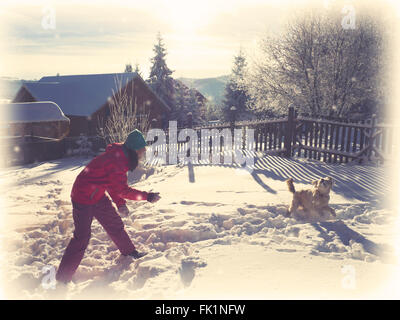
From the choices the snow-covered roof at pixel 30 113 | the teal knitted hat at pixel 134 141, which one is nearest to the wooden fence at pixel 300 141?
the snow-covered roof at pixel 30 113

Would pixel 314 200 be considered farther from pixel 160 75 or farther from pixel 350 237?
pixel 160 75

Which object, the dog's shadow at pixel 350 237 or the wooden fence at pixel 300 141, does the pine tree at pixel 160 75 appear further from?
the dog's shadow at pixel 350 237

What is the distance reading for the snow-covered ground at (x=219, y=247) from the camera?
9.84ft

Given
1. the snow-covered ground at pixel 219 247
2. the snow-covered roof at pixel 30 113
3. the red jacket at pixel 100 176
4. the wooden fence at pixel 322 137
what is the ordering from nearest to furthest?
the snow-covered ground at pixel 219 247 < the red jacket at pixel 100 176 < the snow-covered roof at pixel 30 113 < the wooden fence at pixel 322 137

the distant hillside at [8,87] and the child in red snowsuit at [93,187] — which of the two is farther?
the distant hillside at [8,87]

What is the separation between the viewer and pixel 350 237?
13.6 feet

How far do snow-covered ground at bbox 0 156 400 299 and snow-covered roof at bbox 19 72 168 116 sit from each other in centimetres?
1523

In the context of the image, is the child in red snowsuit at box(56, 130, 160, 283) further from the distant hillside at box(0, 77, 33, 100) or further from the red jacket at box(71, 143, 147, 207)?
the distant hillside at box(0, 77, 33, 100)

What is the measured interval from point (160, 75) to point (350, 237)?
2758 centimetres

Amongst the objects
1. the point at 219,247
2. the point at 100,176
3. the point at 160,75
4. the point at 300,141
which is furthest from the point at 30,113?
the point at 160,75

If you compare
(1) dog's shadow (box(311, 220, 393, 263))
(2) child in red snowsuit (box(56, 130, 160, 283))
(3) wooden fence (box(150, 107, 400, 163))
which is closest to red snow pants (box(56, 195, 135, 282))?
(2) child in red snowsuit (box(56, 130, 160, 283))

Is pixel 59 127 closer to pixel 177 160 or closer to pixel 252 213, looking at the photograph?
pixel 177 160

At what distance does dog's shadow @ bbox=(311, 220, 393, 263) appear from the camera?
3.68m

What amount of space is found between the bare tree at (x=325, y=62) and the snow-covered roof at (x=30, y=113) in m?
11.3
